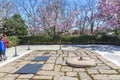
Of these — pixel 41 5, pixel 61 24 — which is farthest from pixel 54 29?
pixel 41 5

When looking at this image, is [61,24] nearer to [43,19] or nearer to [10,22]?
[43,19]

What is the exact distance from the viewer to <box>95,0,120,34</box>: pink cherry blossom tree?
18.9 meters

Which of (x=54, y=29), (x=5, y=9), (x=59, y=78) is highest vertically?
(x=5, y=9)

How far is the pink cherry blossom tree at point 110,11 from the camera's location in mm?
18872

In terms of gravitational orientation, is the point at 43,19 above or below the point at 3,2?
below

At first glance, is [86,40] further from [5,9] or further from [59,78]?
[59,78]

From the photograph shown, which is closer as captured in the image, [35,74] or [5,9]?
[35,74]

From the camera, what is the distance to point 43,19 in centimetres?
2473

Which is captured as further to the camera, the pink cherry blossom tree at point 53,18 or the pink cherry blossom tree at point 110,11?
the pink cherry blossom tree at point 53,18

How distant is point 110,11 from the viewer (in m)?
19.3

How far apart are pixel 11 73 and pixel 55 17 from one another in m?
18.3

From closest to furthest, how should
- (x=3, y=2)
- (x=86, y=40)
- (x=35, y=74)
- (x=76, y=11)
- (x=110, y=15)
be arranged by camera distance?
(x=35, y=74)
(x=110, y=15)
(x=3, y=2)
(x=86, y=40)
(x=76, y=11)

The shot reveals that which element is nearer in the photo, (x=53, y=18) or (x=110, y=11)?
(x=110, y=11)

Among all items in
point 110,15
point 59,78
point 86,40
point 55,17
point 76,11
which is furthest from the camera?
point 76,11
